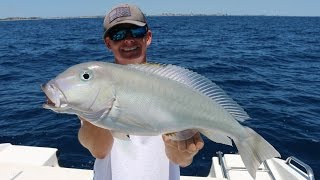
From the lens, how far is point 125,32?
382 cm

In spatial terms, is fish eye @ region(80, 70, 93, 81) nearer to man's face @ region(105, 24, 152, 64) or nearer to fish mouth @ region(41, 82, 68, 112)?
fish mouth @ region(41, 82, 68, 112)

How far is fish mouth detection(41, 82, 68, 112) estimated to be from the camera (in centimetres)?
258

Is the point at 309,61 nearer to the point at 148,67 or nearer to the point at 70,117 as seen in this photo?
the point at 70,117

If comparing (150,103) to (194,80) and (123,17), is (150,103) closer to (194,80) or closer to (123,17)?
(194,80)

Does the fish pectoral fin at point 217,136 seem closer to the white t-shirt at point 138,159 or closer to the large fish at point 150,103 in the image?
the large fish at point 150,103

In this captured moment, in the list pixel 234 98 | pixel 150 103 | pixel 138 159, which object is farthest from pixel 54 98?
pixel 234 98

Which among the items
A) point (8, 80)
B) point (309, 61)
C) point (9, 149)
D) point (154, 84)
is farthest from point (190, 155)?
point (309, 61)

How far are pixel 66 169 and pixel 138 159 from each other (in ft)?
6.95

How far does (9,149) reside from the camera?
6418mm

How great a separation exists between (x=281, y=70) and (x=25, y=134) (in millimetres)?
14304

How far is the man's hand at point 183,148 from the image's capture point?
319 cm

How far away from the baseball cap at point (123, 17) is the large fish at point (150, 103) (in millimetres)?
1048

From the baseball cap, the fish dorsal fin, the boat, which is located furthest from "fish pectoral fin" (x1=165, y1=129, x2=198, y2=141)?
the boat

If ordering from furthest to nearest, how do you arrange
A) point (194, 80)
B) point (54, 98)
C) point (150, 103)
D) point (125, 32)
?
point (125, 32) → point (194, 80) → point (150, 103) → point (54, 98)
